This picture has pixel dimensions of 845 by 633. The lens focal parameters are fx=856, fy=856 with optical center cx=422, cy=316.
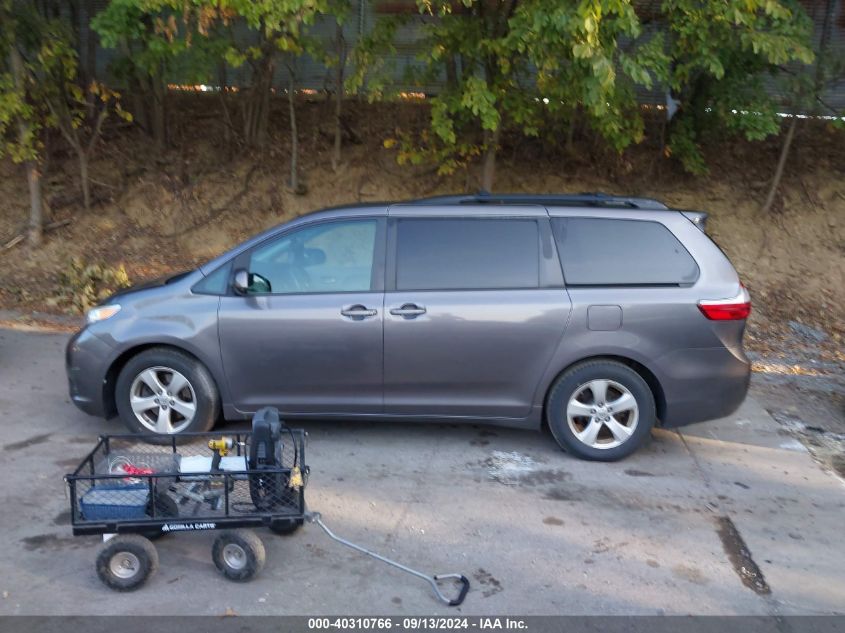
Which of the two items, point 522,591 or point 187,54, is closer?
point 522,591

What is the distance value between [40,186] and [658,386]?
8882 millimetres

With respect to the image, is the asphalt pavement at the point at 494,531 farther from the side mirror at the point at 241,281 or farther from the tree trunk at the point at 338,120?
the tree trunk at the point at 338,120

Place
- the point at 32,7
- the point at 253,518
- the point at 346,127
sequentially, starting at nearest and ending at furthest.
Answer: the point at 253,518
the point at 32,7
the point at 346,127

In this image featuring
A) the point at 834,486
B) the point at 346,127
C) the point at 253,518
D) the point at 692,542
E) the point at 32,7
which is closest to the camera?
the point at 253,518

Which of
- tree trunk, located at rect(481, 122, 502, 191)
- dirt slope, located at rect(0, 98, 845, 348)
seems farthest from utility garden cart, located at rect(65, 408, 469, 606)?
tree trunk, located at rect(481, 122, 502, 191)

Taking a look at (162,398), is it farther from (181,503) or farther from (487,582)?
(487,582)

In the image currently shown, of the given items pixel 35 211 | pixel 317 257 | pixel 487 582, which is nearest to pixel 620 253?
pixel 317 257

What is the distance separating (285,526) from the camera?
457cm

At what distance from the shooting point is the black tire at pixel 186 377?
5977mm

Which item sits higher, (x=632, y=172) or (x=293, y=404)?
(x=632, y=172)

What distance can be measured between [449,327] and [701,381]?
1765 millimetres

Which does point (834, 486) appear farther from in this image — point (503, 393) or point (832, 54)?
point (832, 54)

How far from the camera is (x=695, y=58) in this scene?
8719 mm

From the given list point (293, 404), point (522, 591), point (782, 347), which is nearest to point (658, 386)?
point (522, 591)
